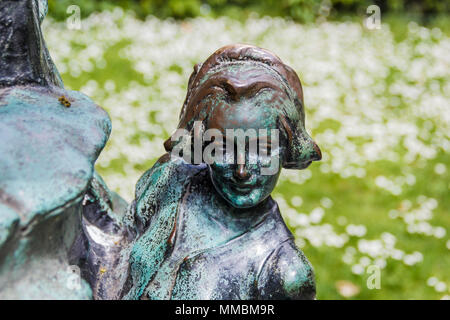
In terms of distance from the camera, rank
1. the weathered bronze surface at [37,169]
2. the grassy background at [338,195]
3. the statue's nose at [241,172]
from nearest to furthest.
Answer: the weathered bronze surface at [37,169] → the statue's nose at [241,172] → the grassy background at [338,195]

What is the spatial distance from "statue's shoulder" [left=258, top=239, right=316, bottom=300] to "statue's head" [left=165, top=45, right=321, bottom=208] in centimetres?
15

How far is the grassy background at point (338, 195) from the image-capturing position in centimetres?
342

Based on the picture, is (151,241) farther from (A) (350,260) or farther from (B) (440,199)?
(B) (440,199)

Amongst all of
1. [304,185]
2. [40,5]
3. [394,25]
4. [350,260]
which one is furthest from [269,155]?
[394,25]

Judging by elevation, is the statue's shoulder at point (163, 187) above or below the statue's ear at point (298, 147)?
below

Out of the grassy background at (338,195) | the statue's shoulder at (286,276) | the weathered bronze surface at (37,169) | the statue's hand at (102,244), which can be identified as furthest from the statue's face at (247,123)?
the grassy background at (338,195)

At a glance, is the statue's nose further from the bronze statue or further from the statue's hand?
the statue's hand

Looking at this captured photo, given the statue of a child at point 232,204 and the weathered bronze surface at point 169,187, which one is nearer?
the weathered bronze surface at point 169,187

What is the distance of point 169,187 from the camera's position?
1598mm

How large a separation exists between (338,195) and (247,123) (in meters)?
2.91

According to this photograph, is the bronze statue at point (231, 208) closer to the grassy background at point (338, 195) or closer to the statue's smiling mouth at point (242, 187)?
the statue's smiling mouth at point (242, 187)

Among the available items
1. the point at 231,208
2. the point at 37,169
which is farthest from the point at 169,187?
the point at 37,169

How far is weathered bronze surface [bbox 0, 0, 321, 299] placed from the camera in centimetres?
111
